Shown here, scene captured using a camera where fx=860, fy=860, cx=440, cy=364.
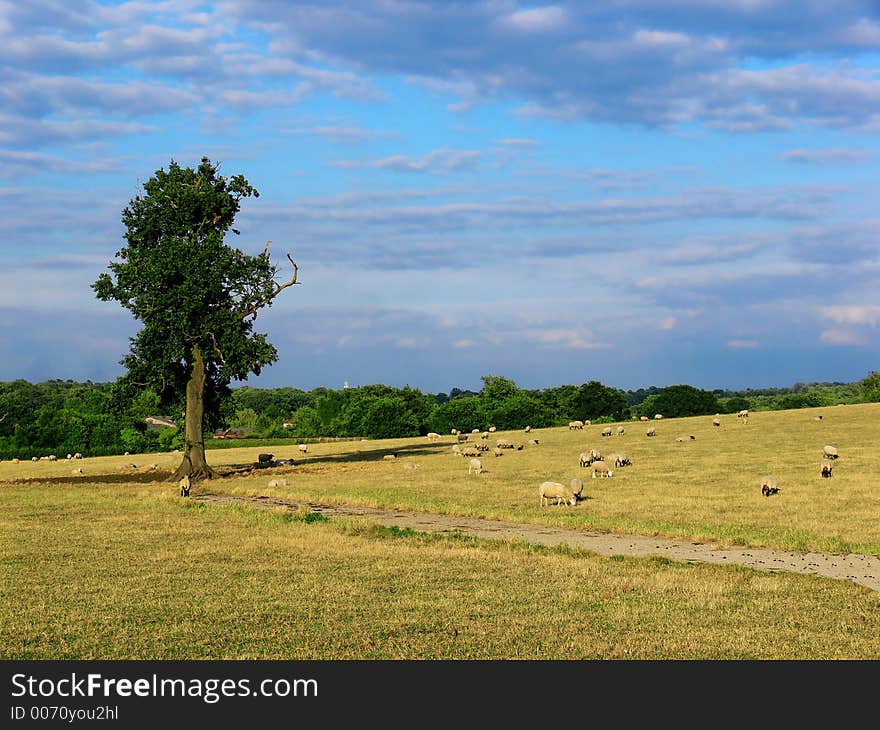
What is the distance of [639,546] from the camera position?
25516 millimetres

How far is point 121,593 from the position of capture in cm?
1853

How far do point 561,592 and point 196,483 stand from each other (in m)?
37.6

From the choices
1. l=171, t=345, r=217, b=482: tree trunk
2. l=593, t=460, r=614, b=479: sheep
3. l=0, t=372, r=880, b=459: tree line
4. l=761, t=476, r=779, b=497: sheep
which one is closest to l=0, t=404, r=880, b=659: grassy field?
l=761, t=476, r=779, b=497: sheep

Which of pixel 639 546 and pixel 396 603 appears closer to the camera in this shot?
pixel 396 603

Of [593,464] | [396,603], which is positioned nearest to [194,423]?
[593,464]

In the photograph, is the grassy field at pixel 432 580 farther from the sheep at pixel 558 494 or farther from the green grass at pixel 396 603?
the sheep at pixel 558 494

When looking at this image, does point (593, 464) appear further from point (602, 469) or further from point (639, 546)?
point (639, 546)

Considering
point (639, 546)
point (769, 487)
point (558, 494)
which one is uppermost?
point (558, 494)

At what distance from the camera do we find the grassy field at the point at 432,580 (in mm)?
14320

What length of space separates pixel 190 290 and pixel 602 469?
26.3 m

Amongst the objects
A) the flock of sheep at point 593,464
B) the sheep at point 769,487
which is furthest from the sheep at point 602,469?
the sheep at point 769,487

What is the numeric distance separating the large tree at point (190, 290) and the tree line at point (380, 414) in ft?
136

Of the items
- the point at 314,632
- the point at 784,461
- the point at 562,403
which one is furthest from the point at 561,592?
the point at 562,403

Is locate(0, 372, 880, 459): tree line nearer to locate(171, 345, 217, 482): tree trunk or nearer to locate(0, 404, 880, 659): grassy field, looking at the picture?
locate(171, 345, 217, 482): tree trunk
